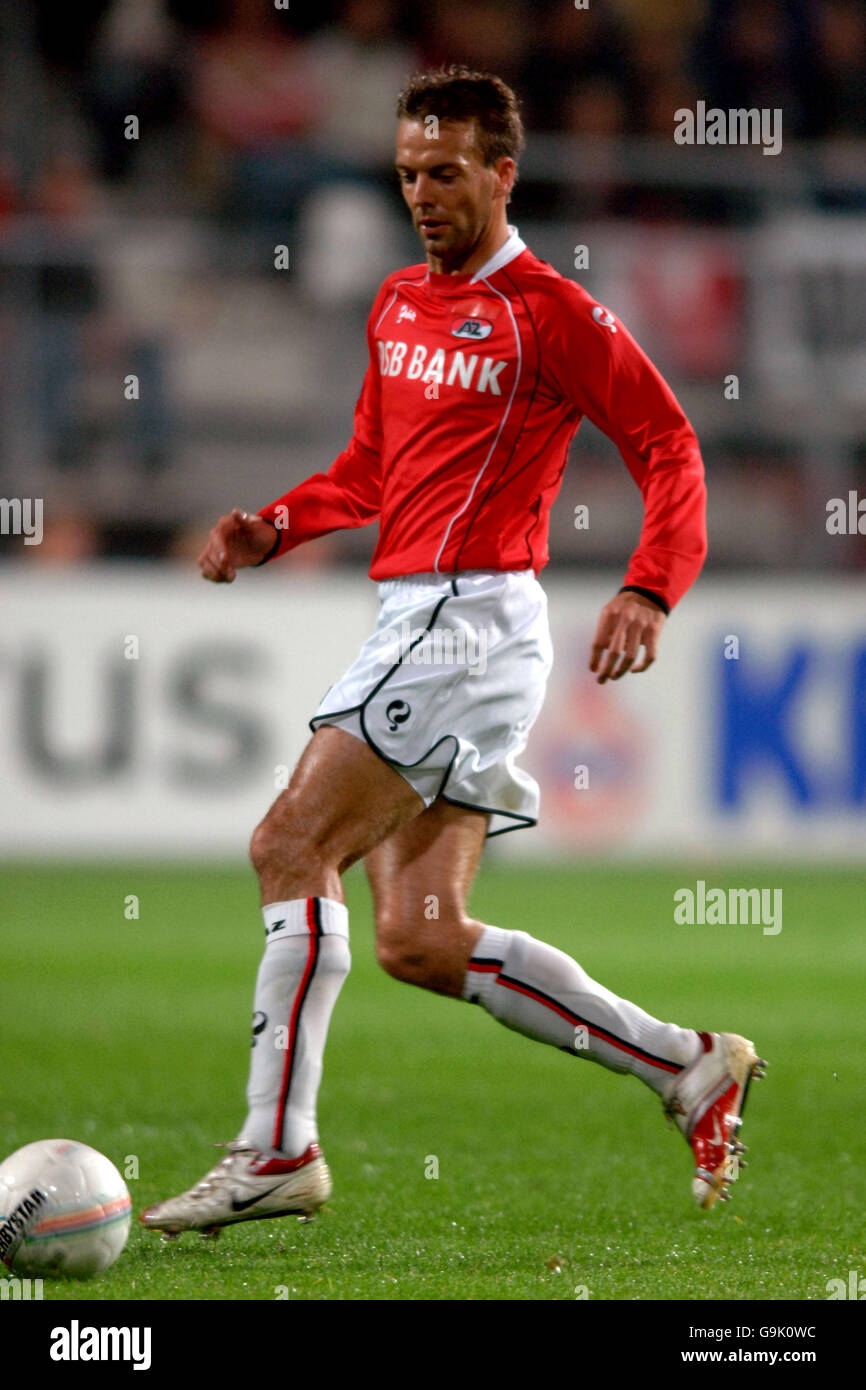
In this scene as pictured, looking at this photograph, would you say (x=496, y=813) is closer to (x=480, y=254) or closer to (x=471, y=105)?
(x=480, y=254)

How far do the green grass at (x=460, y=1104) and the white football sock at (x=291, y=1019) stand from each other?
25 cm

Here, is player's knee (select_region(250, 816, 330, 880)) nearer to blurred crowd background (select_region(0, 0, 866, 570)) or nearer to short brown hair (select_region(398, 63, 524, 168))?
short brown hair (select_region(398, 63, 524, 168))

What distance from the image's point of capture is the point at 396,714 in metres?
4.12

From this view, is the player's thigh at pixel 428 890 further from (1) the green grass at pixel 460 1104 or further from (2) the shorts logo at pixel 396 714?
(1) the green grass at pixel 460 1104

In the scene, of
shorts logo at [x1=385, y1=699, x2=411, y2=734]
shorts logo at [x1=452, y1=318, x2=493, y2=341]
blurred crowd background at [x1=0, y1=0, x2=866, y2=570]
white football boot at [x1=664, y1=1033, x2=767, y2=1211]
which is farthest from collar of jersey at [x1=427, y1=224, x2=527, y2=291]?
blurred crowd background at [x1=0, y1=0, x2=866, y2=570]

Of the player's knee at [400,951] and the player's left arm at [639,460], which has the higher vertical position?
the player's left arm at [639,460]

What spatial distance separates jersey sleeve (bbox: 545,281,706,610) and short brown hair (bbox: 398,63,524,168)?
1.14ft

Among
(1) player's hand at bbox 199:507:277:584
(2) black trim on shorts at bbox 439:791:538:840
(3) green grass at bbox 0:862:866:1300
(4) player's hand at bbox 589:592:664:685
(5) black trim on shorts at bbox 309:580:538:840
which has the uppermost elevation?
(1) player's hand at bbox 199:507:277:584

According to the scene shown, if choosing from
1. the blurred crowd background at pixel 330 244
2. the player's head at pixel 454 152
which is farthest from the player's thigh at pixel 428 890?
the blurred crowd background at pixel 330 244

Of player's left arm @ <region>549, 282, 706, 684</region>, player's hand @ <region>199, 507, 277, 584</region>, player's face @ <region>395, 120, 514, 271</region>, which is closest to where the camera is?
player's left arm @ <region>549, 282, 706, 684</region>

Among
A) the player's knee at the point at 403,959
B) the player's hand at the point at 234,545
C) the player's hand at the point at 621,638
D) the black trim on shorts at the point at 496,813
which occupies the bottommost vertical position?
the player's knee at the point at 403,959

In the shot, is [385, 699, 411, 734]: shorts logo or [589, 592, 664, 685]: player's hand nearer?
[589, 592, 664, 685]: player's hand

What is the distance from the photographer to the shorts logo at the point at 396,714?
4.12 meters

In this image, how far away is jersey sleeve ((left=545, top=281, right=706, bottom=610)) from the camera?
13.2ft
